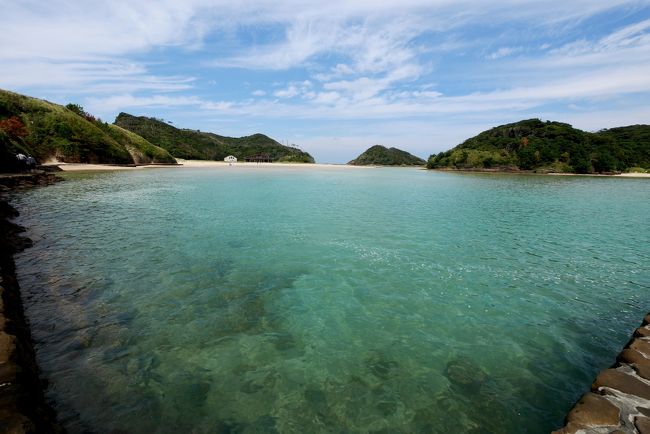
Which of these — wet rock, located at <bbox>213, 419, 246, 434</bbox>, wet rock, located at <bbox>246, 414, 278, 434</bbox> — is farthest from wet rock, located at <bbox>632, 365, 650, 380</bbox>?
wet rock, located at <bbox>213, 419, 246, 434</bbox>

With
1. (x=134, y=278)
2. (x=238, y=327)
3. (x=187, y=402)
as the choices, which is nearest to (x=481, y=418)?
(x=187, y=402)

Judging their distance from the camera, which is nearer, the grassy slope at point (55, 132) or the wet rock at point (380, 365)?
the wet rock at point (380, 365)

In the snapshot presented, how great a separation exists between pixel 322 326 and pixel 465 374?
3885 mm

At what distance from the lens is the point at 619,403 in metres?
5.01

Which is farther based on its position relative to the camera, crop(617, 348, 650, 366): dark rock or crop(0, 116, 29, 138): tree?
crop(0, 116, 29, 138): tree

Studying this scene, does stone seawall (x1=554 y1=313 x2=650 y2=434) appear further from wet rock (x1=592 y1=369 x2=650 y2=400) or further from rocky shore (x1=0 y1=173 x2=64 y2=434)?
rocky shore (x1=0 y1=173 x2=64 y2=434)

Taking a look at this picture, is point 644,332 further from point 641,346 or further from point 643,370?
point 643,370

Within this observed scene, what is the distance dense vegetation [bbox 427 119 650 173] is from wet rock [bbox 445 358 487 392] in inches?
5813

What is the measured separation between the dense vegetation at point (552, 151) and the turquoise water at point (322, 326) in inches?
5260

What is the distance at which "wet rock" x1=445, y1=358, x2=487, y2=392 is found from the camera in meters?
6.66

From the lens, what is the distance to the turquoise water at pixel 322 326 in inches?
233

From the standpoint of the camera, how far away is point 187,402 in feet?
19.7

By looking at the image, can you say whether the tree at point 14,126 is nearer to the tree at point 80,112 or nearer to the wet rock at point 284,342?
the tree at point 80,112

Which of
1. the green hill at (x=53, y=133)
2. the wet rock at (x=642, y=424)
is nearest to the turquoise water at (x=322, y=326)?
the wet rock at (x=642, y=424)
